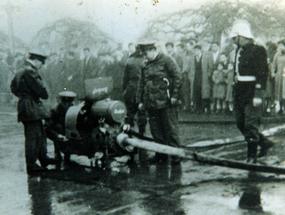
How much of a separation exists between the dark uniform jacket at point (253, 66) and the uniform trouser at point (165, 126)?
1034mm

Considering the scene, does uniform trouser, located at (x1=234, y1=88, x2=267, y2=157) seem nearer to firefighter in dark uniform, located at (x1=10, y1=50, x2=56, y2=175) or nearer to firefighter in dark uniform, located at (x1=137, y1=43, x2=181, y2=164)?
firefighter in dark uniform, located at (x1=137, y1=43, x2=181, y2=164)

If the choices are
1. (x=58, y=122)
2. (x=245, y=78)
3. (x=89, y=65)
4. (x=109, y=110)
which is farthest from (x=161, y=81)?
(x=89, y=65)

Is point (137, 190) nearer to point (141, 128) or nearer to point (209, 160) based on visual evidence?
point (209, 160)

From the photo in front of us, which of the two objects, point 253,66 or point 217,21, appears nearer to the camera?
point 253,66

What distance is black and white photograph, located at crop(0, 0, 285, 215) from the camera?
3221 millimetres

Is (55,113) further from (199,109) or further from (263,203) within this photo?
(199,109)

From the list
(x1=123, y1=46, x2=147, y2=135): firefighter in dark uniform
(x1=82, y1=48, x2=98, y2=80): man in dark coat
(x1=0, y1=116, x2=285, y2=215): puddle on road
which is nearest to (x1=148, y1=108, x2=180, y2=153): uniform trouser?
(x1=0, y1=116, x2=285, y2=215): puddle on road

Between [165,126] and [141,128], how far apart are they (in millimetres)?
1273

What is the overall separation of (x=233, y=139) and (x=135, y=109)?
5.96 ft

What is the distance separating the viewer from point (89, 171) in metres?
4.38

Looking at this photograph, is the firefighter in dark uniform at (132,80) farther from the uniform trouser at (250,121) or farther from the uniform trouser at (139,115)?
the uniform trouser at (250,121)

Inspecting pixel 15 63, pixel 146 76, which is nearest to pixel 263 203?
pixel 146 76

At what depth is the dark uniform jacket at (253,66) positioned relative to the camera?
442cm

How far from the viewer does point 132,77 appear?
6.18 m
